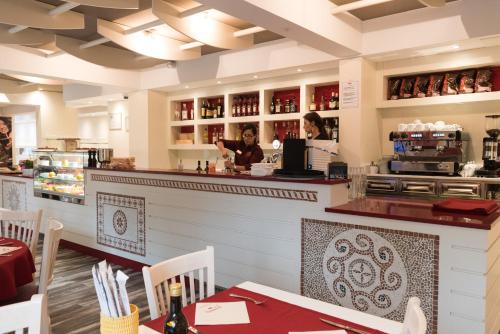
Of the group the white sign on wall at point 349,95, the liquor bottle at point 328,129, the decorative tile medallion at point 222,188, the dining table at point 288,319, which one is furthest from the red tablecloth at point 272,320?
the liquor bottle at point 328,129

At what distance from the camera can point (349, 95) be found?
15.3ft

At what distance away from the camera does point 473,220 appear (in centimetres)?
249

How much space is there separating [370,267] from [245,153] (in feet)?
7.91

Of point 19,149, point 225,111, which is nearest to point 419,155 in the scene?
point 225,111

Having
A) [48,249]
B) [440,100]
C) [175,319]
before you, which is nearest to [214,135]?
[440,100]

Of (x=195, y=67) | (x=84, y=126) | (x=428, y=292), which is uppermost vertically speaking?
(x=195, y=67)

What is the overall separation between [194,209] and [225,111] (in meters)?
2.84

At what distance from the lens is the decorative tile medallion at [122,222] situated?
465 cm

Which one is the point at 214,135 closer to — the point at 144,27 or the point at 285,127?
the point at 285,127

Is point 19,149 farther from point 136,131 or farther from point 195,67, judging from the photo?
point 195,67

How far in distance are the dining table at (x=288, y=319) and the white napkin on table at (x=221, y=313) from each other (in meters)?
→ 0.02

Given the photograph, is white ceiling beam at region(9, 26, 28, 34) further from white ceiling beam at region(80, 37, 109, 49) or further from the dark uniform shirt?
the dark uniform shirt

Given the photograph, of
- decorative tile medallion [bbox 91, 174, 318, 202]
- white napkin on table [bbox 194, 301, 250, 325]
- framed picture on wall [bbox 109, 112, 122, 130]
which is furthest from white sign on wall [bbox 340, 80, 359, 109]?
framed picture on wall [bbox 109, 112, 122, 130]

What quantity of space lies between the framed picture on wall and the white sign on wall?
5.44m
